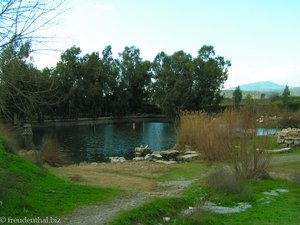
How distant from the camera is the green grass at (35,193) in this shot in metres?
7.79

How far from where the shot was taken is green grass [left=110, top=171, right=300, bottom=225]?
26.5ft

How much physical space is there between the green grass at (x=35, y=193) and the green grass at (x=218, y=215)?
1.30 meters

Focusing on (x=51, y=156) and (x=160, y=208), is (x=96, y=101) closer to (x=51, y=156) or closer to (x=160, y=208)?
(x=51, y=156)

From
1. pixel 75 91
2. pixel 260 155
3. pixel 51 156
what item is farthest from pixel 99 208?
pixel 75 91

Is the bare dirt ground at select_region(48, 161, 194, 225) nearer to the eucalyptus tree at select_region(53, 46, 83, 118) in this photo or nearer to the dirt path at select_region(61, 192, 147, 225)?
the dirt path at select_region(61, 192, 147, 225)

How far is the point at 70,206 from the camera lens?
27.7 ft

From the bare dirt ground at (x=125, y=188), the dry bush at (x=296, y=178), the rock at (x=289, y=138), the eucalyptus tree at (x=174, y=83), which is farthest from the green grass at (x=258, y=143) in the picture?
the eucalyptus tree at (x=174, y=83)

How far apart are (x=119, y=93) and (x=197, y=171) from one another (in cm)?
5850

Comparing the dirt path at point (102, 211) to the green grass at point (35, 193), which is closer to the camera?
the dirt path at point (102, 211)

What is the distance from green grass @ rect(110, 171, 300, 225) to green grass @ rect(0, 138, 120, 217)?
1.30 metres

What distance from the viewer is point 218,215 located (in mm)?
8898

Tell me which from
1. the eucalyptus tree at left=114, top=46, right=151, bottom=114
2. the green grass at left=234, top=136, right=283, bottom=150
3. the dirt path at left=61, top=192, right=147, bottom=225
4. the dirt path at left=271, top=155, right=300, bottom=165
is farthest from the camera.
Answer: the eucalyptus tree at left=114, top=46, right=151, bottom=114

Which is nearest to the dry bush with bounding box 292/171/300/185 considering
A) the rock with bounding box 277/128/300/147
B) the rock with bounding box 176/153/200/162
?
the rock with bounding box 176/153/200/162

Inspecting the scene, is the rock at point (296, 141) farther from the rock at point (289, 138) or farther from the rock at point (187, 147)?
the rock at point (187, 147)
